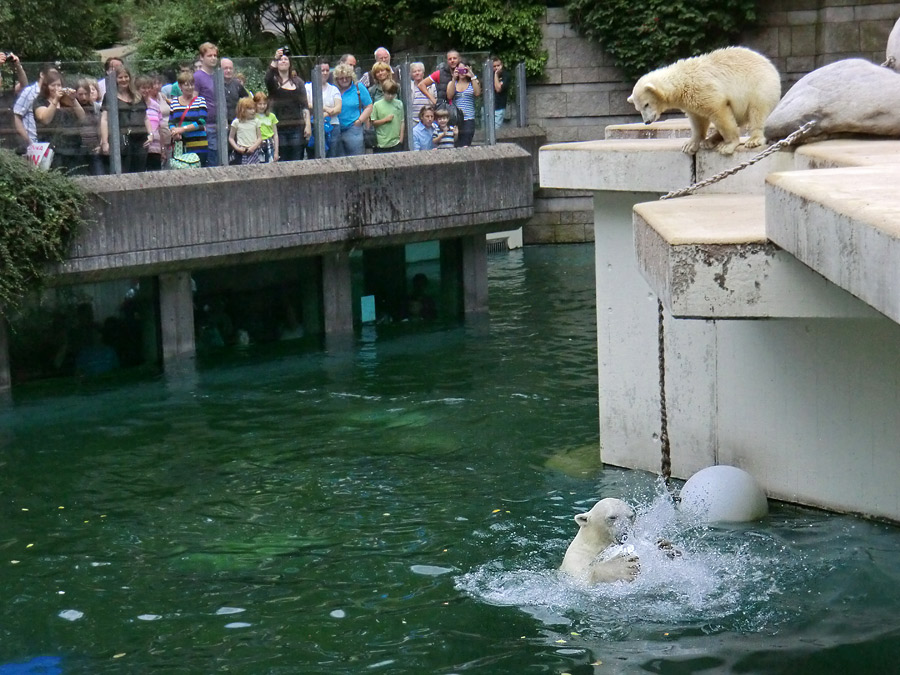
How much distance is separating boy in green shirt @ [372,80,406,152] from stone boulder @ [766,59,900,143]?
866 cm

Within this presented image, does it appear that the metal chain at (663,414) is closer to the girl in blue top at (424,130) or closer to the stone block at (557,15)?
the girl in blue top at (424,130)

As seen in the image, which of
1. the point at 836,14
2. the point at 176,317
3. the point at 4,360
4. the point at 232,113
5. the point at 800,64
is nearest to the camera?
the point at 4,360

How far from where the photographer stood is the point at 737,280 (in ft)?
20.6

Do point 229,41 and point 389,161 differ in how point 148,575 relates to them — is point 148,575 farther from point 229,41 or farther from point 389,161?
point 229,41

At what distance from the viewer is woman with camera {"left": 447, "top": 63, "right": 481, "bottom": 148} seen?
57.4 ft

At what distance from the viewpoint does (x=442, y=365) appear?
1490 centimetres

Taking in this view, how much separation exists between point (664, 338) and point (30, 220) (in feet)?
22.2

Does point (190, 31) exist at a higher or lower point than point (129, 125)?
higher

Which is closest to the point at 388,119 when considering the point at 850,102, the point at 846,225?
the point at 850,102

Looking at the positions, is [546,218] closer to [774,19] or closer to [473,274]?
[774,19]

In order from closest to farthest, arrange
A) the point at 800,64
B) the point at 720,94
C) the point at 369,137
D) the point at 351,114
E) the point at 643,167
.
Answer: the point at 720,94, the point at 643,167, the point at 351,114, the point at 369,137, the point at 800,64

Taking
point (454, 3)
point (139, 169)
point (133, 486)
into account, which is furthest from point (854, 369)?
point (454, 3)

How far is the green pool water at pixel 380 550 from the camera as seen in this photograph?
22.5 feet

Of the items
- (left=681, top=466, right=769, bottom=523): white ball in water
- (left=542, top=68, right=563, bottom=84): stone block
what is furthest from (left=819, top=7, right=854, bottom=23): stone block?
(left=681, top=466, right=769, bottom=523): white ball in water
